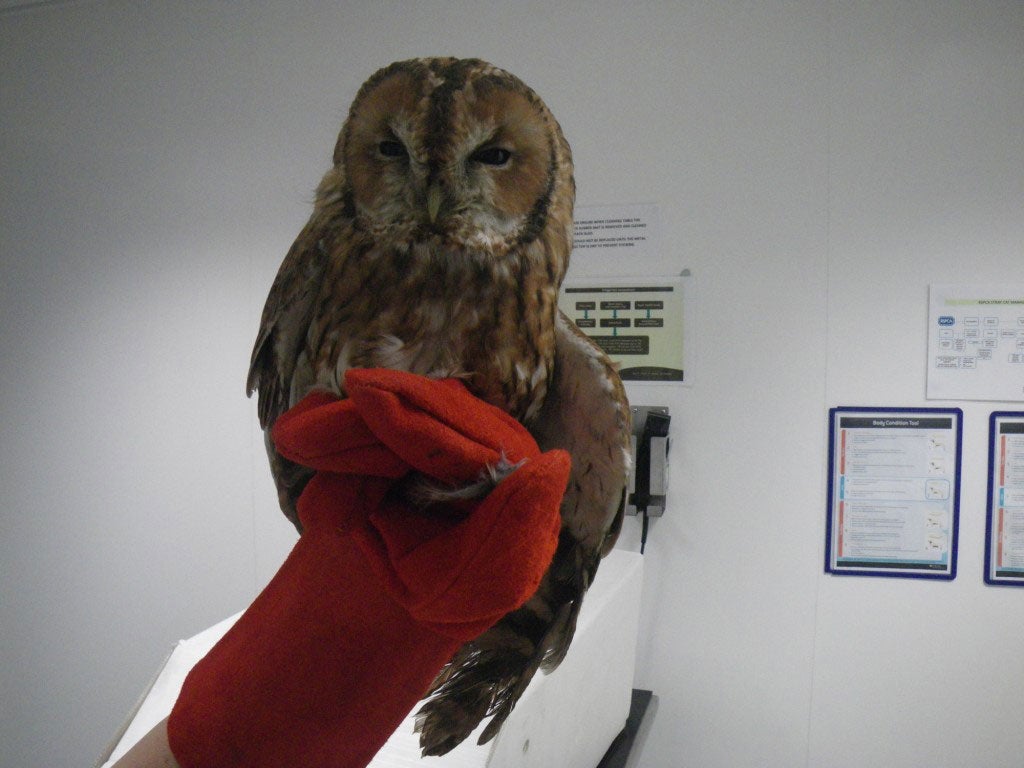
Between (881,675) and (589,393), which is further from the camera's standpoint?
(881,675)

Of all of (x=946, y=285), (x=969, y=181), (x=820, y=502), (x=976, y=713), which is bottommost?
(x=976, y=713)

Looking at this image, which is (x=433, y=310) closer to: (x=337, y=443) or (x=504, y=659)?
(x=337, y=443)

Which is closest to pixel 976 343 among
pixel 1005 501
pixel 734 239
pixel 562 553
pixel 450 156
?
pixel 1005 501

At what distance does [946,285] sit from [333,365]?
127cm

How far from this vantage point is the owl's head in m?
0.28

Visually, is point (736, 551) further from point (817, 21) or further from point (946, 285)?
point (817, 21)

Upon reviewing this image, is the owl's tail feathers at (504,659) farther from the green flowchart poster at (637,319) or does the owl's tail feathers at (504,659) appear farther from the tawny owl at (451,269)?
the green flowchart poster at (637,319)

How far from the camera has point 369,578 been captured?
311mm

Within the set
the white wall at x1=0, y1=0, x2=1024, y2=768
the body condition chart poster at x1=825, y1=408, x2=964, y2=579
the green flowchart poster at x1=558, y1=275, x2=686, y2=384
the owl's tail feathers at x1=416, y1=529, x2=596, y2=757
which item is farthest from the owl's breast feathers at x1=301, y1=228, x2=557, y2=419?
the body condition chart poster at x1=825, y1=408, x2=964, y2=579

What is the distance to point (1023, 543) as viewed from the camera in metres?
1.19

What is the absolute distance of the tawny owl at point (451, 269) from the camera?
29cm

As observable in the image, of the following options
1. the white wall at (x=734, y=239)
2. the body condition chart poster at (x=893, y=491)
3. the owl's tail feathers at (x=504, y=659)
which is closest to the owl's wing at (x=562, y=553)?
the owl's tail feathers at (x=504, y=659)

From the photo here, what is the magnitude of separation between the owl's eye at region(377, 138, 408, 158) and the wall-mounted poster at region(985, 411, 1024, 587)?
4.41ft

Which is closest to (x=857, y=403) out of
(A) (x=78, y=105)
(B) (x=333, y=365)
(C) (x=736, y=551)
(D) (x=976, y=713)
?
(C) (x=736, y=551)
